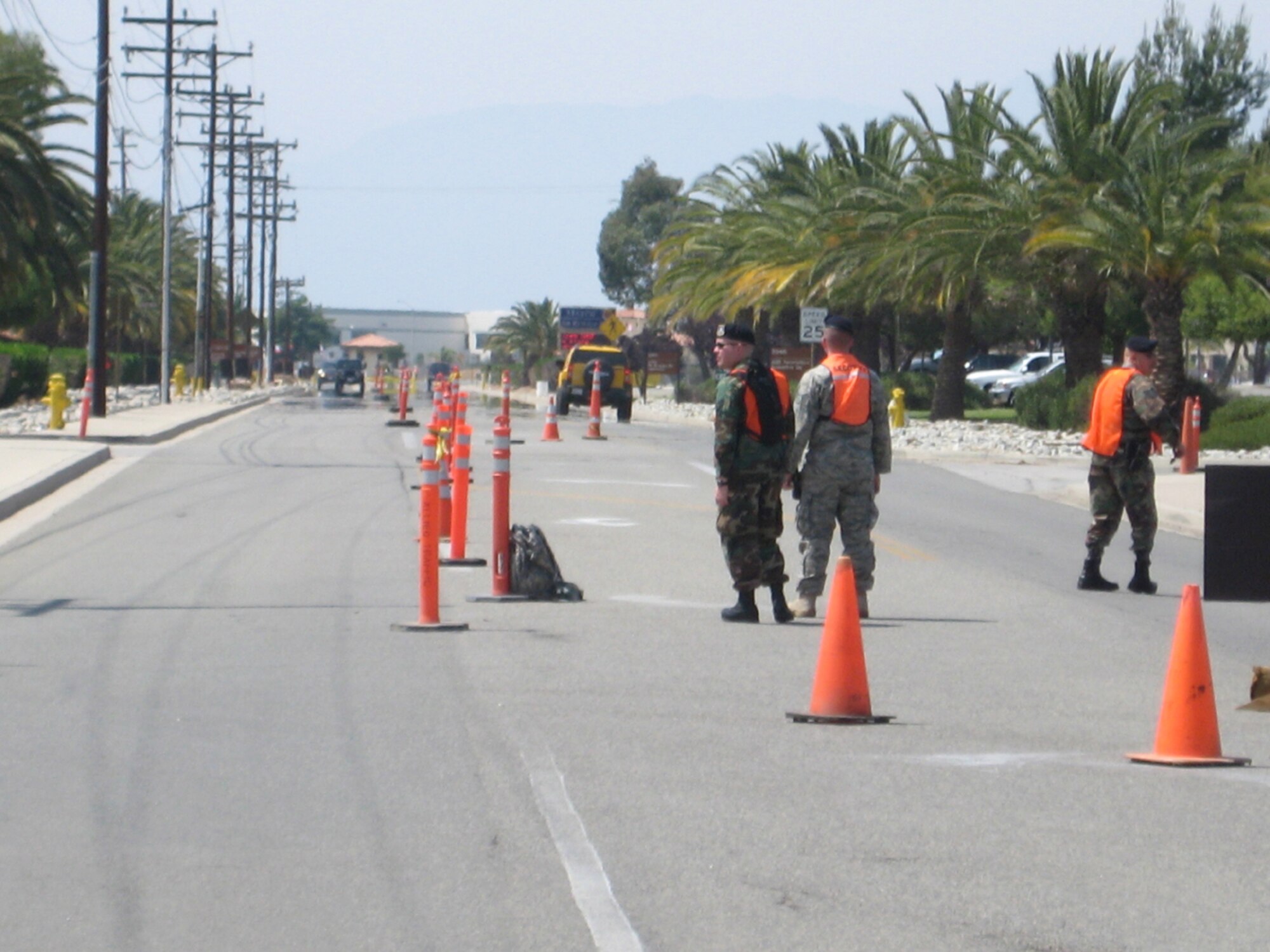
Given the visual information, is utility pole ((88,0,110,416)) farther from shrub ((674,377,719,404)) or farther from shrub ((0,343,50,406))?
shrub ((674,377,719,404))

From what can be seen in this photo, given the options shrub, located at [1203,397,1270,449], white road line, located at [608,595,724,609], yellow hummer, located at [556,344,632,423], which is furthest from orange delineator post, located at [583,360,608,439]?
white road line, located at [608,595,724,609]

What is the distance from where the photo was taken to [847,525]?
11.6 metres

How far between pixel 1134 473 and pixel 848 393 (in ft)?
10.3

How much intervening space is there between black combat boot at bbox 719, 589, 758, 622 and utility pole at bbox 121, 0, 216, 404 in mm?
36798

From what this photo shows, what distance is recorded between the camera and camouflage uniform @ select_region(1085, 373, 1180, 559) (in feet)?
44.1

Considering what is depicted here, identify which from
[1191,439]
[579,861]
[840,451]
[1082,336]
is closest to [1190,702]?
[579,861]

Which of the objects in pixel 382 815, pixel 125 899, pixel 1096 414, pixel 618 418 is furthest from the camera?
pixel 618 418

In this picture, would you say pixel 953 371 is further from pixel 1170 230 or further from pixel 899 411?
pixel 1170 230

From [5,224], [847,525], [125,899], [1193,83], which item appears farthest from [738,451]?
[1193,83]

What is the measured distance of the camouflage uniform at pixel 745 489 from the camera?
37.2 feet

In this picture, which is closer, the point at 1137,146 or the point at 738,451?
the point at 738,451

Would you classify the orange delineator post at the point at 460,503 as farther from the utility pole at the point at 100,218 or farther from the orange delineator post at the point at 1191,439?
the utility pole at the point at 100,218

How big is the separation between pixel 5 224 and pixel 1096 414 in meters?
29.8

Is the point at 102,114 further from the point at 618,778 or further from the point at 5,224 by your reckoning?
the point at 618,778
